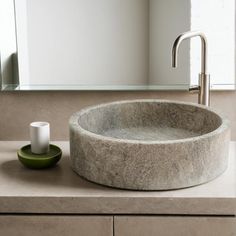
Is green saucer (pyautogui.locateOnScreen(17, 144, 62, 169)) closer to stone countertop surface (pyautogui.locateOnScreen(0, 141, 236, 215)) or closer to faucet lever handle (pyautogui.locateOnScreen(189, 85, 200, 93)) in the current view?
stone countertop surface (pyautogui.locateOnScreen(0, 141, 236, 215))

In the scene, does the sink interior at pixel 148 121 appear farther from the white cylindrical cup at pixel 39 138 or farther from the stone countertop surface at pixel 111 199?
the stone countertop surface at pixel 111 199

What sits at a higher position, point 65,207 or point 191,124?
point 191,124

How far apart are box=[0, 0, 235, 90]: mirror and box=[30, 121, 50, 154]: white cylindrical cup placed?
0.79 ft

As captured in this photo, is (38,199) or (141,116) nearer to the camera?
(38,199)

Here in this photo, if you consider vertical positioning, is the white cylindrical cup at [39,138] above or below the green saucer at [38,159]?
above

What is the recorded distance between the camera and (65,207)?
1.20 metres

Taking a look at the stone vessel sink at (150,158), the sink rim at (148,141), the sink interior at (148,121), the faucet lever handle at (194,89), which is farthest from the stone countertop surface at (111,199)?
the faucet lever handle at (194,89)

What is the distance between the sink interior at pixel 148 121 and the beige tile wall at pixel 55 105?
0.30 ft

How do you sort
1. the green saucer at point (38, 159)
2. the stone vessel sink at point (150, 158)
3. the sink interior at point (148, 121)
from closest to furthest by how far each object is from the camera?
the stone vessel sink at point (150, 158) → the green saucer at point (38, 159) → the sink interior at point (148, 121)

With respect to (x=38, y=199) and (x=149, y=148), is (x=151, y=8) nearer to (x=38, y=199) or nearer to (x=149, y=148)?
(x=149, y=148)

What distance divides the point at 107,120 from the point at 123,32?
276mm

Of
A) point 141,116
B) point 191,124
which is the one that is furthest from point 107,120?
point 191,124

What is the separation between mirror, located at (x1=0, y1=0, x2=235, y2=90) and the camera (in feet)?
4.99

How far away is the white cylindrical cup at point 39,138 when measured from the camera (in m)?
1.36
